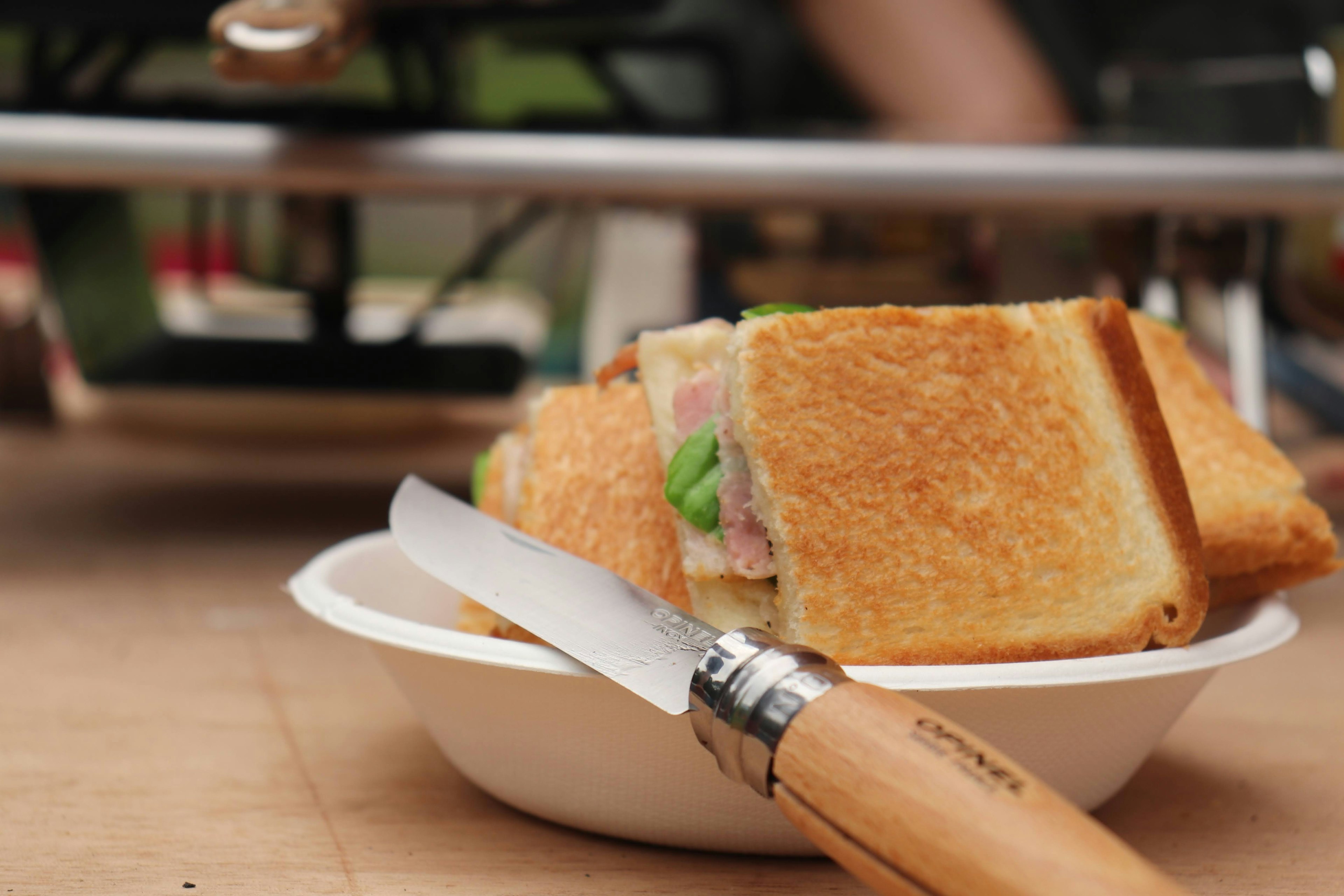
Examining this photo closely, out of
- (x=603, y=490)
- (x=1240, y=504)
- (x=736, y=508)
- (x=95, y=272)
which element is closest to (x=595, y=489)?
(x=603, y=490)

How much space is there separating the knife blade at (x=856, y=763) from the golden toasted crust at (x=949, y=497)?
0.22ft

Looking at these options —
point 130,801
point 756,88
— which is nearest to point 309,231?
point 130,801

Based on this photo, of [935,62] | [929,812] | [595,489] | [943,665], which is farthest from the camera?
[935,62]

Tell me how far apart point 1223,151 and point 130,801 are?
93cm

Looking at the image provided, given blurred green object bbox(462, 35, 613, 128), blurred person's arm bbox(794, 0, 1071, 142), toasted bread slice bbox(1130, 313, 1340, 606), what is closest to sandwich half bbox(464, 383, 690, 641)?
toasted bread slice bbox(1130, 313, 1340, 606)

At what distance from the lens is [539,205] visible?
3.80ft

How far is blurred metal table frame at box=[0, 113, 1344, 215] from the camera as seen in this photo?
2.82ft

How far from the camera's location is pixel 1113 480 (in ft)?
1.63

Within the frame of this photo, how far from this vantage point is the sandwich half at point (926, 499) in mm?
455

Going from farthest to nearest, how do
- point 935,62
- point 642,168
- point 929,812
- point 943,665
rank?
point 935,62, point 642,168, point 943,665, point 929,812

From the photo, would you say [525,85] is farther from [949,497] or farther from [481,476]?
[949,497]

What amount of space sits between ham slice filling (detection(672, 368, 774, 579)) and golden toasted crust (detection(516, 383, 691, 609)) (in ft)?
0.19

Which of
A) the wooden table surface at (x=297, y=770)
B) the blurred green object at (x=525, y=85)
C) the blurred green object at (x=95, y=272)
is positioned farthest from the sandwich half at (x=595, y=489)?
the blurred green object at (x=95, y=272)

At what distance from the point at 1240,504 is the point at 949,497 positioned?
213mm
